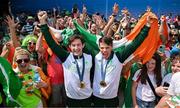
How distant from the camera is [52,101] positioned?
6137mm

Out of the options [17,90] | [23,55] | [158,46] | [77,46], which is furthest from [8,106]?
[158,46]

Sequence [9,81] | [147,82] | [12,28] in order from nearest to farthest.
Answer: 1. [9,81]
2. [147,82]
3. [12,28]

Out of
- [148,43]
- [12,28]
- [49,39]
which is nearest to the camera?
[49,39]

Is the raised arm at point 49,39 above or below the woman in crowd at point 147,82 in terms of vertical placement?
above

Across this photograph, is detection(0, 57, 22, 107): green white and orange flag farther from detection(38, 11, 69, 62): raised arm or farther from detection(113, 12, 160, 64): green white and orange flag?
detection(113, 12, 160, 64): green white and orange flag

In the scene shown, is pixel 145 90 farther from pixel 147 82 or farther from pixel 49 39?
pixel 49 39

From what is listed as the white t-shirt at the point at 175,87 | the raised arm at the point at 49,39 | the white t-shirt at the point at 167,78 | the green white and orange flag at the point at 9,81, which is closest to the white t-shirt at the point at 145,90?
the white t-shirt at the point at 167,78

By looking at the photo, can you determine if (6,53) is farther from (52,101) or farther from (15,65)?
(52,101)

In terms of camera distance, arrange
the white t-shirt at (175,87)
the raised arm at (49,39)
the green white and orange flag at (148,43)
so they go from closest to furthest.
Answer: the white t-shirt at (175,87) < the raised arm at (49,39) < the green white and orange flag at (148,43)

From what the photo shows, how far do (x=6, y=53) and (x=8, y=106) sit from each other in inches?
36.3

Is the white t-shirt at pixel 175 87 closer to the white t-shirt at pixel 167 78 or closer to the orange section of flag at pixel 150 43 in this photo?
the white t-shirt at pixel 167 78

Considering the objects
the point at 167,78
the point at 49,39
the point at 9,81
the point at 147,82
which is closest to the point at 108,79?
the point at 147,82

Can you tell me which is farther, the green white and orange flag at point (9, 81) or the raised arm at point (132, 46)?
the raised arm at point (132, 46)

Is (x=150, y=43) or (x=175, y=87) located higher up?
(x=150, y=43)
